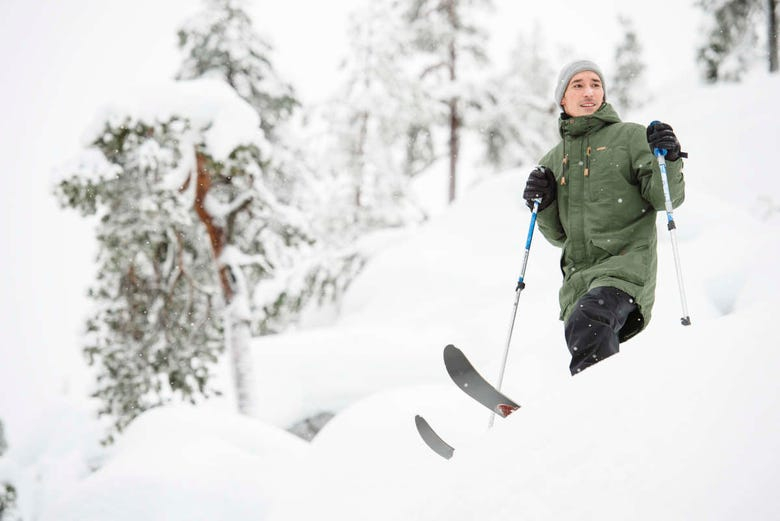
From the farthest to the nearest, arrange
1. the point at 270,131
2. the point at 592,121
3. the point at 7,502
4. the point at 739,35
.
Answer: the point at 739,35 < the point at 270,131 < the point at 7,502 < the point at 592,121

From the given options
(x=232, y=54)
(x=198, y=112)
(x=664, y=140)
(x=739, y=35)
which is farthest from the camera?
(x=739, y=35)

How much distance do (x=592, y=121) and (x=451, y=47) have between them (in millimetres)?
16753

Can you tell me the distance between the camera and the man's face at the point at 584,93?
3371 millimetres

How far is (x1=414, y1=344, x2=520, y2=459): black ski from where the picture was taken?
2.99 meters

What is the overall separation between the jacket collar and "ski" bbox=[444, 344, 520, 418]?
1.57 m

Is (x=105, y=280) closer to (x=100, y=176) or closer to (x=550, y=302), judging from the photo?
(x=100, y=176)

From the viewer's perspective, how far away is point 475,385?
312 centimetres

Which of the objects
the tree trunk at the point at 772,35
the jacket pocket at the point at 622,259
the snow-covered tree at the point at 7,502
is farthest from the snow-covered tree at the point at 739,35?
the snow-covered tree at the point at 7,502

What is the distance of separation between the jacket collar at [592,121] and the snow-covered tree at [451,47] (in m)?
14.8

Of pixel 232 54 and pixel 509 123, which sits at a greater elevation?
pixel 509 123

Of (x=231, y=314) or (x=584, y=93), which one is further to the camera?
(x=231, y=314)

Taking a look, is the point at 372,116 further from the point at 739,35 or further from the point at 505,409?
the point at 739,35

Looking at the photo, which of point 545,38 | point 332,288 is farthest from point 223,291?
point 545,38

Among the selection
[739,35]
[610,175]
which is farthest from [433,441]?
[739,35]
